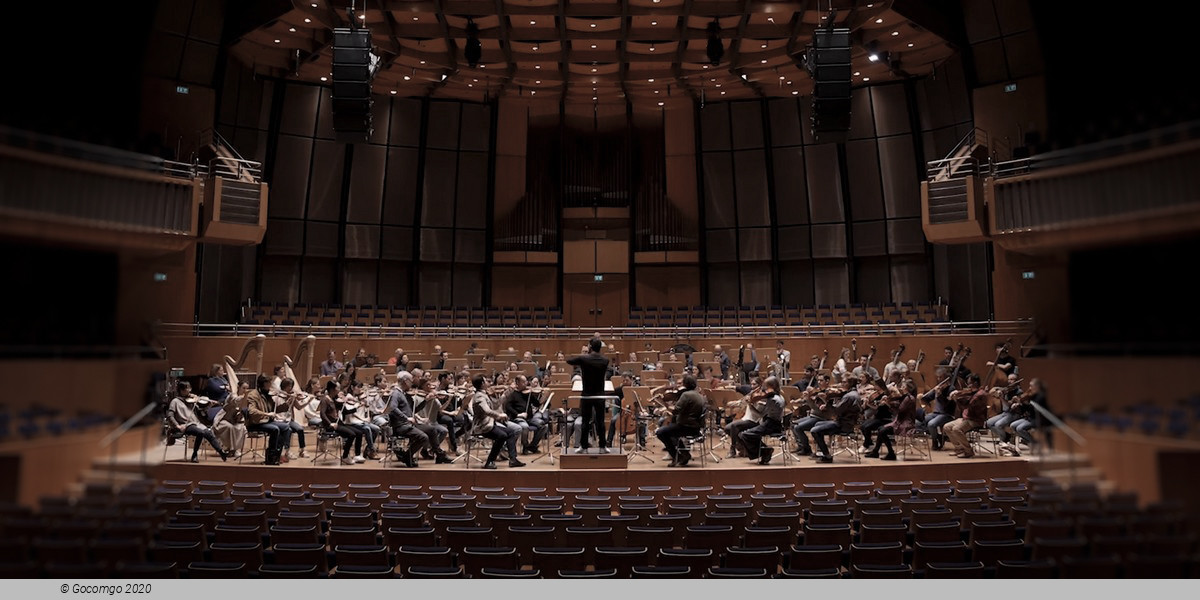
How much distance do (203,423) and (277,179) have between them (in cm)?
1269

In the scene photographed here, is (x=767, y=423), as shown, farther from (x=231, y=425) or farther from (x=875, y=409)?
(x=231, y=425)

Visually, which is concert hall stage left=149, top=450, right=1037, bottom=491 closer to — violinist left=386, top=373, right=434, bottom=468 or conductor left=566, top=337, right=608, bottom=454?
violinist left=386, top=373, right=434, bottom=468

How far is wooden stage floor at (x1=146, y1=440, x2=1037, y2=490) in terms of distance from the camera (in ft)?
23.2

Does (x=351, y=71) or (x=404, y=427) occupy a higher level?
(x=351, y=71)

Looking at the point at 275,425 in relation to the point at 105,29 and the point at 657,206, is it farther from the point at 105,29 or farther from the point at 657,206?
the point at 657,206

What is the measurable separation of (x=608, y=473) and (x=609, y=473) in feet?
0.03

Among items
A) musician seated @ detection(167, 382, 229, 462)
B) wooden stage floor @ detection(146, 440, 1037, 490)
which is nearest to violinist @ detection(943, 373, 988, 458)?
wooden stage floor @ detection(146, 440, 1037, 490)

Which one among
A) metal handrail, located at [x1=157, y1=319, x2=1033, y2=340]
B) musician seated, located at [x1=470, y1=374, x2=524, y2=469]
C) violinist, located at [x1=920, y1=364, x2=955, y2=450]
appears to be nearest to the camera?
musician seated, located at [x1=470, y1=374, x2=524, y2=469]

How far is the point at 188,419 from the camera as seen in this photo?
7.24m

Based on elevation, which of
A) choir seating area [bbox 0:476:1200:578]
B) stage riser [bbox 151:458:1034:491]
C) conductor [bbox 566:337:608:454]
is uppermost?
conductor [bbox 566:337:608:454]

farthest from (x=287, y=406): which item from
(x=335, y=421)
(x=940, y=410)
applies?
(x=940, y=410)

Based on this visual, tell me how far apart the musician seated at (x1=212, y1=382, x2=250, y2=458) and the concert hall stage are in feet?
0.86

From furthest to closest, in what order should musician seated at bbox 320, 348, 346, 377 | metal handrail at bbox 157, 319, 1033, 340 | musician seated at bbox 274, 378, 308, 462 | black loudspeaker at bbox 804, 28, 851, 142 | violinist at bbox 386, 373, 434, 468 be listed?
metal handrail at bbox 157, 319, 1033, 340 → musician seated at bbox 320, 348, 346, 377 → black loudspeaker at bbox 804, 28, 851, 142 → musician seated at bbox 274, 378, 308, 462 → violinist at bbox 386, 373, 434, 468

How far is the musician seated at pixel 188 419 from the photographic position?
6.83 metres
